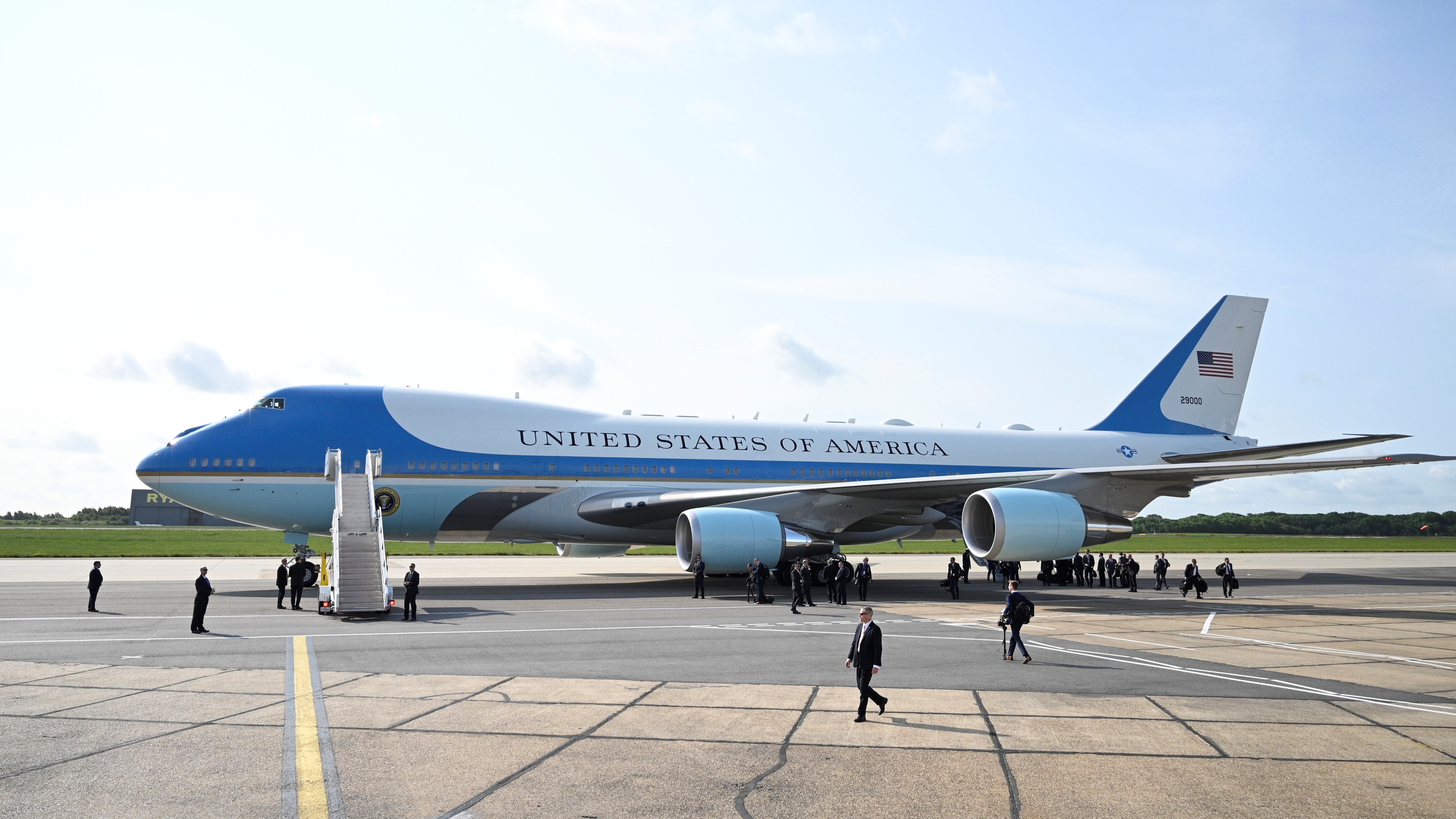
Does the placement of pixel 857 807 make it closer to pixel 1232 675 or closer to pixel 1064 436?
pixel 1232 675

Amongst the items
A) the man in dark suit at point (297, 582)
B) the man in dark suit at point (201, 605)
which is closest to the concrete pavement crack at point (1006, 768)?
the man in dark suit at point (201, 605)

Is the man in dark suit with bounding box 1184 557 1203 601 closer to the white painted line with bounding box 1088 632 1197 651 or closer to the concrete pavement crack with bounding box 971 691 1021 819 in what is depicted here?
the white painted line with bounding box 1088 632 1197 651

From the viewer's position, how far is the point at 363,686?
11.4 metres

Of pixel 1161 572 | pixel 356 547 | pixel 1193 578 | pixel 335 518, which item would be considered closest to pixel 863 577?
pixel 1193 578

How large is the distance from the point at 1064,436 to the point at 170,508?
105993 mm

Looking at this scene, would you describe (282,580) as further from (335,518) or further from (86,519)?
(86,519)

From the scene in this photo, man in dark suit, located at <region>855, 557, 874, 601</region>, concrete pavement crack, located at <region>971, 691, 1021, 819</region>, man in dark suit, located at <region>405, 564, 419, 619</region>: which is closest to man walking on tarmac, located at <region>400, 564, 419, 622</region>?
man in dark suit, located at <region>405, 564, 419, 619</region>

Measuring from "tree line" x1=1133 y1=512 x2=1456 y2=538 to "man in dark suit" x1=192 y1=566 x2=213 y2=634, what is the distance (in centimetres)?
9392

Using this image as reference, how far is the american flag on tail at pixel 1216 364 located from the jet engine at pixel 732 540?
18845 mm

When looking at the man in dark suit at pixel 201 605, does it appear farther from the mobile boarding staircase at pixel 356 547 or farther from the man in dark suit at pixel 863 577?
the man in dark suit at pixel 863 577

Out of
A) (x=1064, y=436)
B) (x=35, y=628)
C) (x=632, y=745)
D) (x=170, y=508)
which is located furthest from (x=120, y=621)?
(x=170, y=508)

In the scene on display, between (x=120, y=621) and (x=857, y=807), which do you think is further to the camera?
(x=120, y=621)

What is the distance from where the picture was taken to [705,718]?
9.74 m

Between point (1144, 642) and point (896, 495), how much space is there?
10541 millimetres
